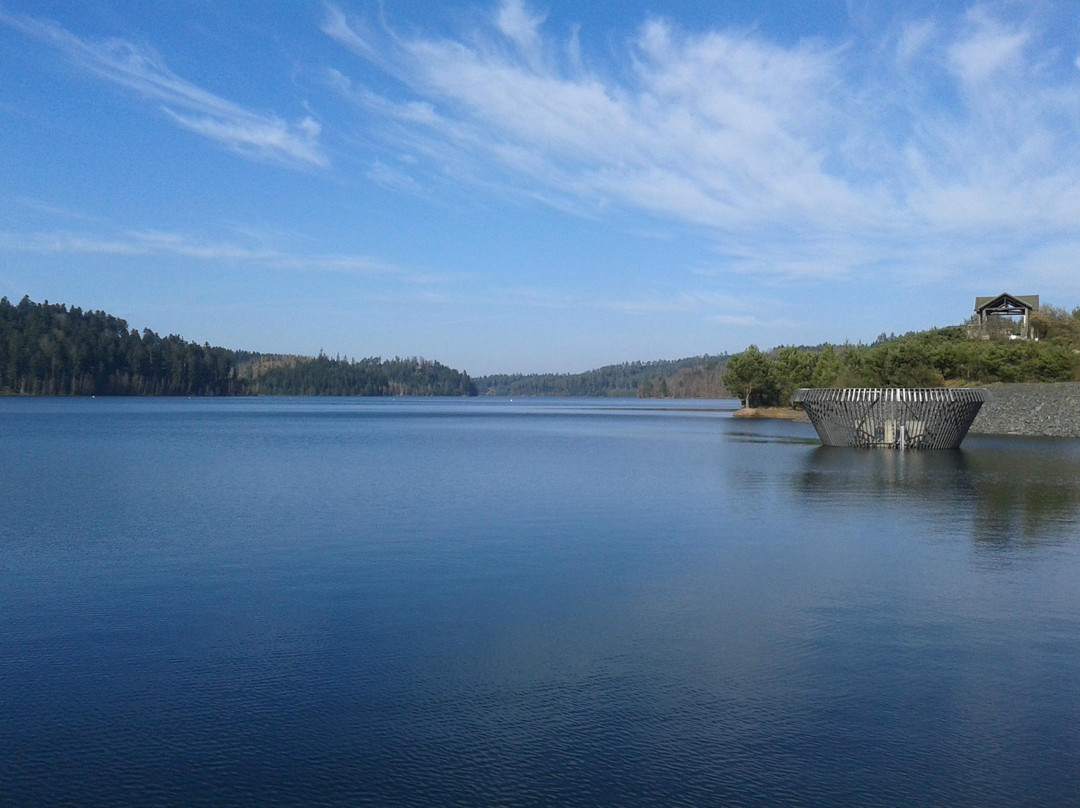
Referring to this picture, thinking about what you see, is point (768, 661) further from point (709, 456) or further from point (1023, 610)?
point (709, 456)

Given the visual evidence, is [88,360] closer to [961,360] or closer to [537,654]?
[961,360]

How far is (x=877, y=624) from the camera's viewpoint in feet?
29.1

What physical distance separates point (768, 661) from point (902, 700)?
3.95 feet

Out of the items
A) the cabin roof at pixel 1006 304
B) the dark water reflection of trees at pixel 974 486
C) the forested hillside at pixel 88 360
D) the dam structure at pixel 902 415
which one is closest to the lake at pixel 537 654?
the dark water reflection of trees at pixel 974 486

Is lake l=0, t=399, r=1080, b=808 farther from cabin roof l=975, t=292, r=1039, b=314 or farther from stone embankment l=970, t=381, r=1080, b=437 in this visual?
cabin roof l=975, t=292, r=1039, b=314

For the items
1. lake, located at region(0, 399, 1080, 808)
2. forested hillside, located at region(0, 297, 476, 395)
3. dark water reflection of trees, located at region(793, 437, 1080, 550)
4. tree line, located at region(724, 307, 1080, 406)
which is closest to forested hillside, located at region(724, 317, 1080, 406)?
tree line, located at region(724, 307, 1080, 406)

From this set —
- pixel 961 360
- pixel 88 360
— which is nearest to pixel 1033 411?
pixel 961 360

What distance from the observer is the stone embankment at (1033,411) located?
46.9 metres

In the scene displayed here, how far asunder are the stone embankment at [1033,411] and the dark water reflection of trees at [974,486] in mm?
12104

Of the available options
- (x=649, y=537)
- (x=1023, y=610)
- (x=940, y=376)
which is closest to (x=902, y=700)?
(x=1023, y=610)

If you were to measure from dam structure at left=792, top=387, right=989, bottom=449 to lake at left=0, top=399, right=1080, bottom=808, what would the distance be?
19589 mm

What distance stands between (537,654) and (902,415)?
108ft

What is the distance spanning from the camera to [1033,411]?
48906 millimetres

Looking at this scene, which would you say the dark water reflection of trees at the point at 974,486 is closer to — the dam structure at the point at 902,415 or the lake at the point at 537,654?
the lake at the point at 537,654
